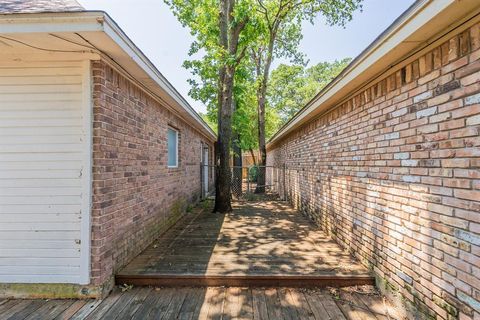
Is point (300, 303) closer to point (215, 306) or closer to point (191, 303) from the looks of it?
point (215, 306)

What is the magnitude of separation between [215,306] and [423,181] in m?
2.23

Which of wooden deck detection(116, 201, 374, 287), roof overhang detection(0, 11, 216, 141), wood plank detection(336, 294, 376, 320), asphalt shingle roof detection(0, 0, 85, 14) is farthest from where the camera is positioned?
wooden deck detection(116, 201, 374, 287)

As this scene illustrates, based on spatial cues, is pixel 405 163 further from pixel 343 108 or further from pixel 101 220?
pixel 101 220

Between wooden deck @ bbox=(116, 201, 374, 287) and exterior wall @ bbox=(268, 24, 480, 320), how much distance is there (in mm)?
464

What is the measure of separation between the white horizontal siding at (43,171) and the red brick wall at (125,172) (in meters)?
0.14

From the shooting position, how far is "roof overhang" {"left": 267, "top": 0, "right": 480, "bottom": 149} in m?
1.75

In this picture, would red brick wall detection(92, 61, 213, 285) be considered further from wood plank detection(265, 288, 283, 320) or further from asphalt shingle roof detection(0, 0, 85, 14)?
wood plank detection(265, 288, 283, 320)

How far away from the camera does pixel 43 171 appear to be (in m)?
2.79

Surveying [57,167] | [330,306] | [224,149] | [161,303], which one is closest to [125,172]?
[57,167]

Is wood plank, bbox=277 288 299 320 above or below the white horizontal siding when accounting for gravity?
below

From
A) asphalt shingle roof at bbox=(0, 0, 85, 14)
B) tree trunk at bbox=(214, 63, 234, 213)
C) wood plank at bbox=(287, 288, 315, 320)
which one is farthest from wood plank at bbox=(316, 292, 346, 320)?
tree trunk at bbox=(214, 63, 234, 213)

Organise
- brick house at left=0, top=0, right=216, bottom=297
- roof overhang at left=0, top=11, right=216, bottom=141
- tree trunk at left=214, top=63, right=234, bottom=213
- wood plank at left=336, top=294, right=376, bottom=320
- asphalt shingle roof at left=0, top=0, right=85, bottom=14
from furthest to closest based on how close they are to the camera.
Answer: tree trunk at left=214, top=63, right=234, bottom=213 → brick house at left=0, top=0, right=216, bottom=297 → wood plank at left=336, top=294, right=376, bottom=320 → asphalt shingle roof at left=0, top=0, right=85, bottom=14 → roof overhang at left=0, top=11, right=216, bottom=141

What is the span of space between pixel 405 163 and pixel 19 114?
403cm

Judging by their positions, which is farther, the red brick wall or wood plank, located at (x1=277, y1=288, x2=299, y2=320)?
the red brick wall
